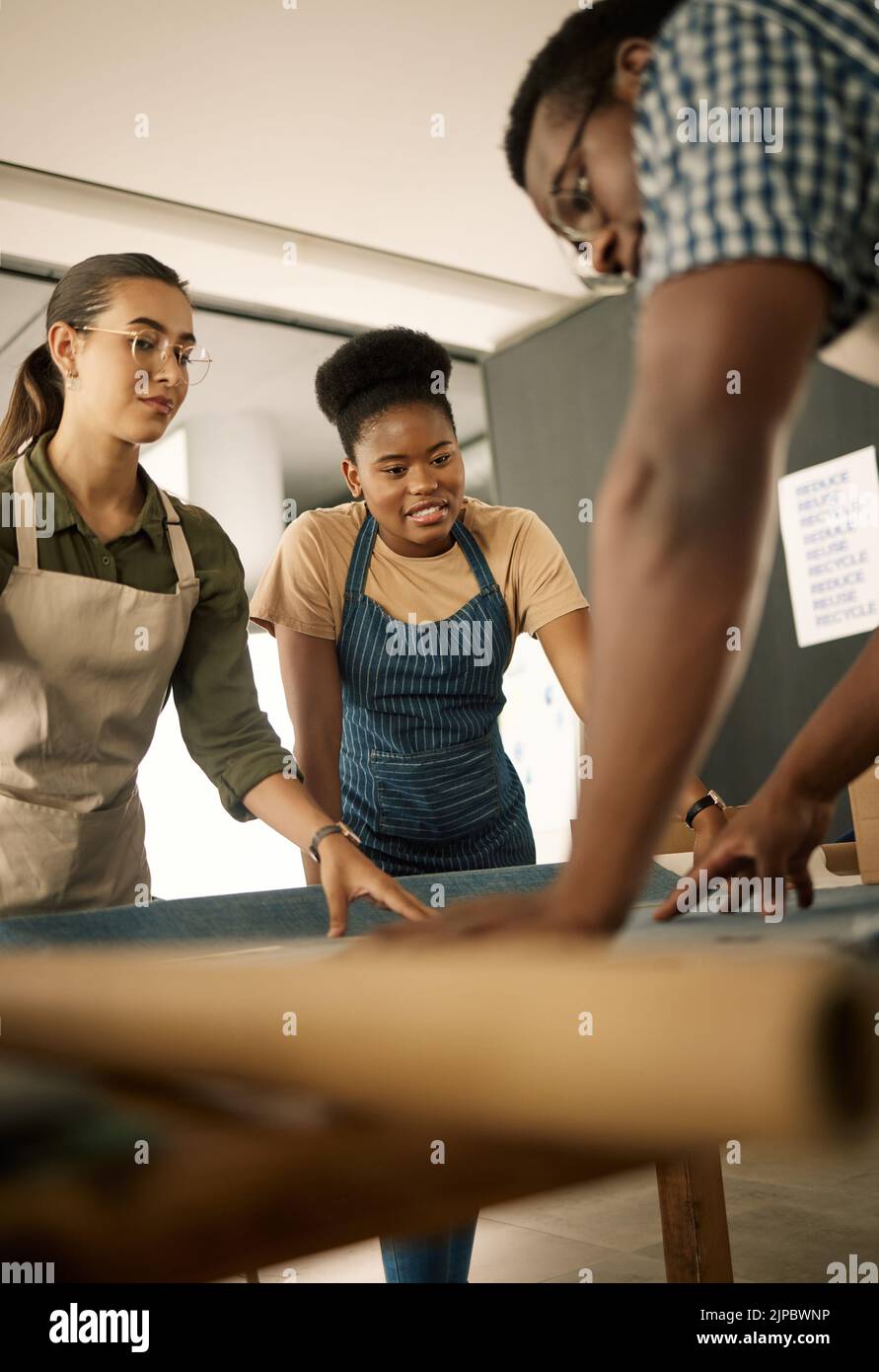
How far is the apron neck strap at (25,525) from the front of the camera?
1.56 metres

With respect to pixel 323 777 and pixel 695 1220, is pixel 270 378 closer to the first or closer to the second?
pixel 323 777

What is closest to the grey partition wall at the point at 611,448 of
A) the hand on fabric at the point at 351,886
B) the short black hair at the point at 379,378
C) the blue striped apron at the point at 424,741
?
the short black hair at the point at 379,378

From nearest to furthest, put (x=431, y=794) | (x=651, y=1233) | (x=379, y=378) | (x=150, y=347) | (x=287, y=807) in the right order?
(x=287, y=807) < (x=150, y=347) < (x=431, y=794) < (x=379, y=378) < (x=651, y=1233)

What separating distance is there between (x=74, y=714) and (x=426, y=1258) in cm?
88

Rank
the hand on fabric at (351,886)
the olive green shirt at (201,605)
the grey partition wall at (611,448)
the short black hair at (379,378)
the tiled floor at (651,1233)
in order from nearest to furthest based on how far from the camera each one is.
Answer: the hand on fabric at (351,886)
the olive green shirt at (201,605)
the short black hair at (379,378)
the tiled floor at (651,1233)
the grey partition wall at (611,448)

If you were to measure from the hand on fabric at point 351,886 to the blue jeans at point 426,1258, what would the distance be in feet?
1.84

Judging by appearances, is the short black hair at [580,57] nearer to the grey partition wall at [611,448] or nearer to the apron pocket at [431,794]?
the apron pocket at [431,794]

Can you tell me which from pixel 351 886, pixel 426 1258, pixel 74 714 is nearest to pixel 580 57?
pixel 351 886

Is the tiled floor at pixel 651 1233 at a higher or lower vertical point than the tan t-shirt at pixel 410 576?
lower

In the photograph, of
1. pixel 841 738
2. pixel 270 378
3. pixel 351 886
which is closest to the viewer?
pixel 841 738

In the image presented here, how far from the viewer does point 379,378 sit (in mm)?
2043

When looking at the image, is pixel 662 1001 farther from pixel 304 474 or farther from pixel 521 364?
pixel 304 474

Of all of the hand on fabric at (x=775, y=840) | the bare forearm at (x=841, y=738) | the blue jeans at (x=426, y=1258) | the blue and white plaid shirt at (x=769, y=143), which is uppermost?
the blue and white plaid shirt at (x=769, y=143)
